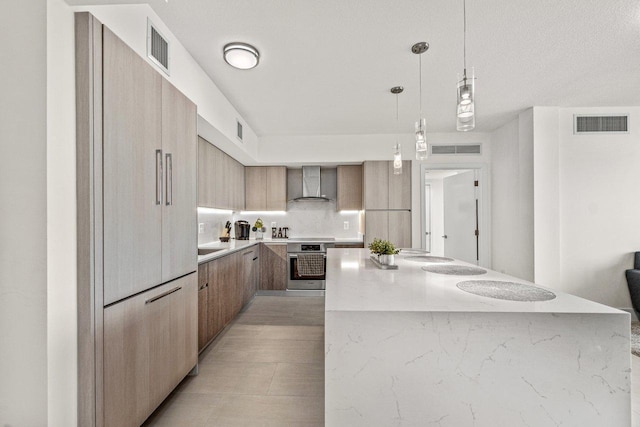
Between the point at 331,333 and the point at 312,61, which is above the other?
the point at 312,61

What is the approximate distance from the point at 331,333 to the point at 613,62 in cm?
347

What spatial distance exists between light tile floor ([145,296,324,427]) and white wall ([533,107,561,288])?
2.91 m

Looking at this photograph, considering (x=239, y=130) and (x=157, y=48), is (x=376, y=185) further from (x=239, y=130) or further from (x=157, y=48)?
(x=157, y=48)

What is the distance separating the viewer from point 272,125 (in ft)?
14.7

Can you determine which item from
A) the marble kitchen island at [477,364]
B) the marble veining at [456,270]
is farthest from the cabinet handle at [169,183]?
the marble veining at [456,270]

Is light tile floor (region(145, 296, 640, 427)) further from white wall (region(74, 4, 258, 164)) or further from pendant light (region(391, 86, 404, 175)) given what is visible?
white wall (region(74, 4, 258, 164))

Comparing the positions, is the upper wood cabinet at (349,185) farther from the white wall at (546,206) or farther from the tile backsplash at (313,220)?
the white wall at (546,206)

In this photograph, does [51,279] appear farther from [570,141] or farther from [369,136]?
[570,141]

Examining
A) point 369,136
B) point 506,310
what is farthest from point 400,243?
point 506,310

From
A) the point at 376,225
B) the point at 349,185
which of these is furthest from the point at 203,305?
the point at 349,185

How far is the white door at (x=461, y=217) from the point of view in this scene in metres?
5.03

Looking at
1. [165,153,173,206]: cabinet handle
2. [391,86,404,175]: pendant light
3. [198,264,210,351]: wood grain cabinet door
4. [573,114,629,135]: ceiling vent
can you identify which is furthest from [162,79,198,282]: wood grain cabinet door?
[573,114,629,135]: ceiling vent

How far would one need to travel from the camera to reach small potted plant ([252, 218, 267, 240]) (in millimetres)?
5253

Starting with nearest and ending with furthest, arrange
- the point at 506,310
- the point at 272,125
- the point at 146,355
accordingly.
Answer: the point at 506,310 < the point at 146,355 < the point at 272,125
